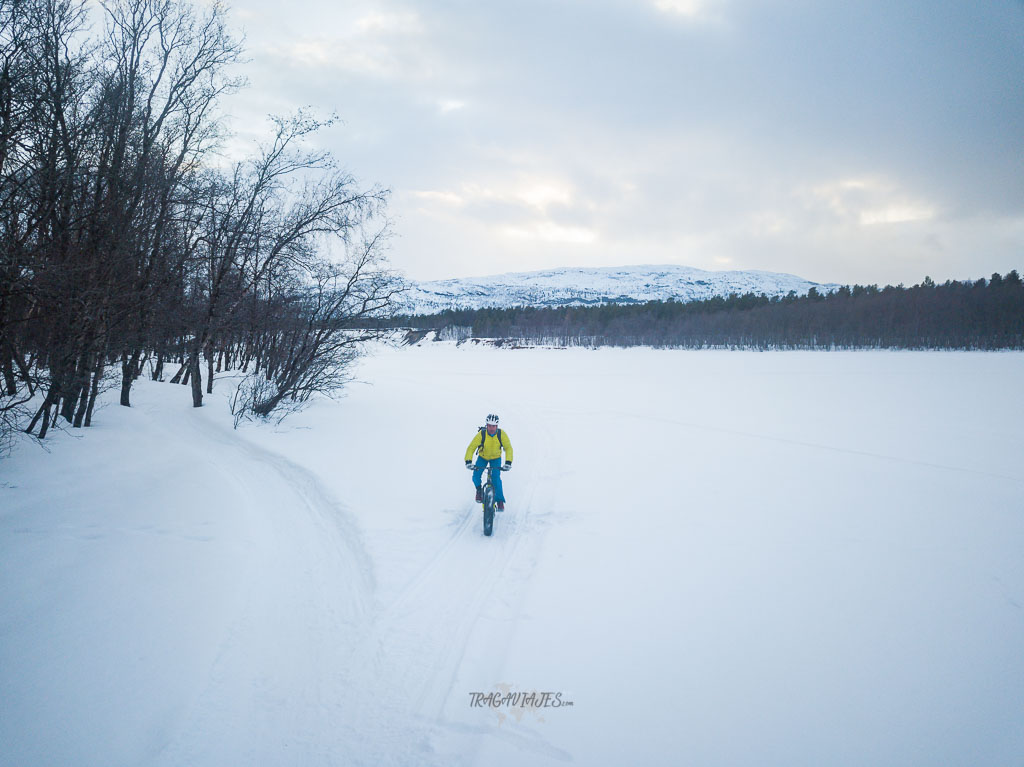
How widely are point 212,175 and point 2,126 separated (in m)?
10.4

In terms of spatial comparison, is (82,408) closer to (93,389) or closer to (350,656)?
(93,389)

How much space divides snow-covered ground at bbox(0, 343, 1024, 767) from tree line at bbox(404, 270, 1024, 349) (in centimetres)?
3268

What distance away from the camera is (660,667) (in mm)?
4461

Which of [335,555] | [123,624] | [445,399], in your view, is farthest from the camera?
[445,399]

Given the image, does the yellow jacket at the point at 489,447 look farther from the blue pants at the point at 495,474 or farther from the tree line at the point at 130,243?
the tree line at the point at 130,243

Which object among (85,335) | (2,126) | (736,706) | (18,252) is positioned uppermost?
(2,126)

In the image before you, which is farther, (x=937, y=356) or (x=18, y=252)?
(x=937, y=356)

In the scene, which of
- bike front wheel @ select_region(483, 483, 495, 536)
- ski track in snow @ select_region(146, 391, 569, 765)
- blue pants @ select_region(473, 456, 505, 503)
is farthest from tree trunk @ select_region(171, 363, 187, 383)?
bike front wheel @ select_region(483, 483, 495, 536)

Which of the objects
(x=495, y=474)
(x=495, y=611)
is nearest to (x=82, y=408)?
(x=495, y=474)

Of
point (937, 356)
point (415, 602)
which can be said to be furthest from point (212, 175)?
point (937, 356)

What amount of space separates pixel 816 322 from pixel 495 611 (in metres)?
83.7

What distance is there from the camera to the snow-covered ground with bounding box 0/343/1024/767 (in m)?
3.61

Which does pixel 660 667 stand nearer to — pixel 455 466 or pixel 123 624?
pixel 123 624

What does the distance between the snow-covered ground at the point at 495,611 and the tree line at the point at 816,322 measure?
32.7m
